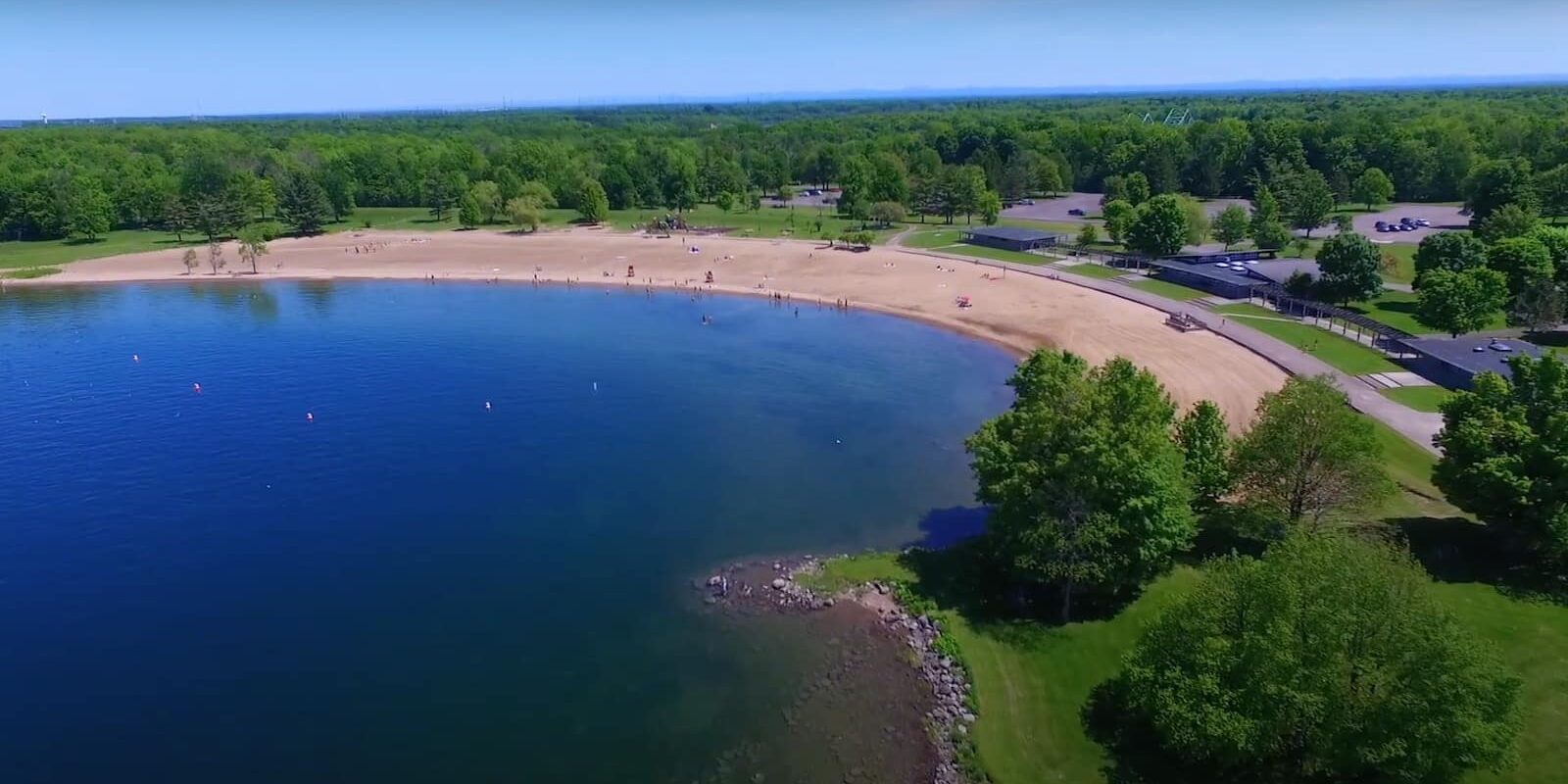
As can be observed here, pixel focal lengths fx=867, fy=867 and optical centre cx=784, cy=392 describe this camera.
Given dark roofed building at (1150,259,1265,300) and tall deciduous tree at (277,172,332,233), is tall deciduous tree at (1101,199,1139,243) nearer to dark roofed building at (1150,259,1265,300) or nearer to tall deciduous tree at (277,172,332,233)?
dark roofed building at (1150,259,1265,300)

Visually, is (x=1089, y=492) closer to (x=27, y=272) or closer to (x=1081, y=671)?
(x=1081, y=671)

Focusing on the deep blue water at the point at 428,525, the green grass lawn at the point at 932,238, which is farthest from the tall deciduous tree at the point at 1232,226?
the deep blue water at the point at 428,525

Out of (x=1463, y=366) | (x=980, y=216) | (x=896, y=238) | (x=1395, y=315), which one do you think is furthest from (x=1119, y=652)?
(x=980, y=216)

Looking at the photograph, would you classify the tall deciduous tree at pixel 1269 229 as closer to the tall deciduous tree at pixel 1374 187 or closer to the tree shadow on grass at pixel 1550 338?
the tree shadow on grass at pixel 1550 338

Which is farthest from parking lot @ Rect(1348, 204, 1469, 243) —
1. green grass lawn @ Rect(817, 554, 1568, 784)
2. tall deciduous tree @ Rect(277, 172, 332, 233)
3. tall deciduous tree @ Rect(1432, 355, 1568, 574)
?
tall deciduous tree @ Rect(277, 172, 332, 233)

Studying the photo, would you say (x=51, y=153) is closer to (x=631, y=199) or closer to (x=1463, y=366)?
(x=631, y=199)
